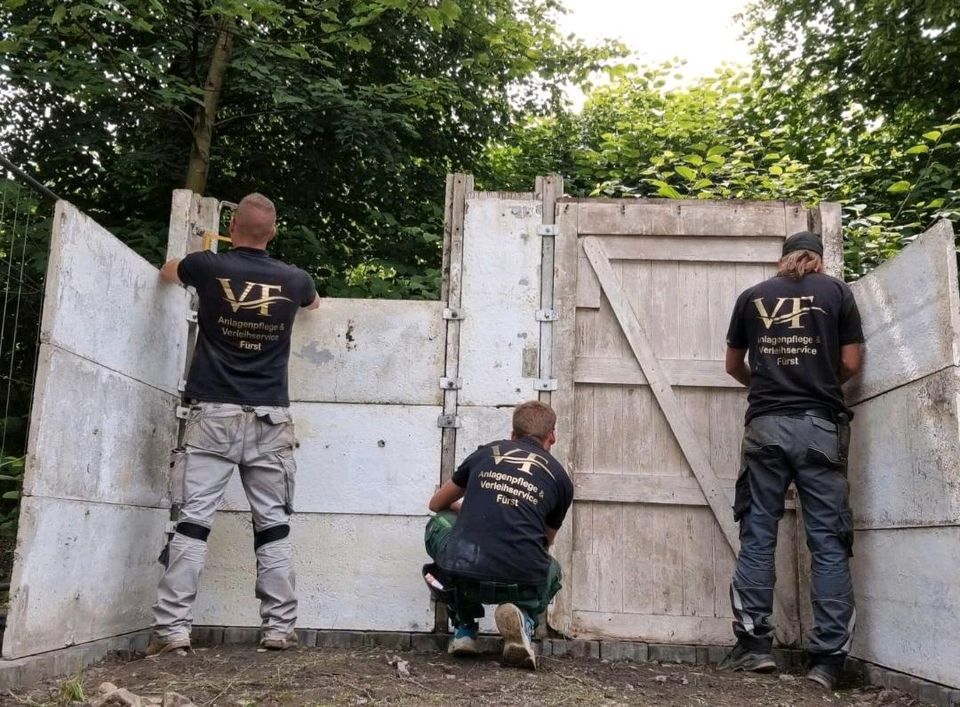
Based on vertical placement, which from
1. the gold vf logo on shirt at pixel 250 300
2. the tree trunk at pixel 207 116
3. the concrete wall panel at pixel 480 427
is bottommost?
the concrete wall panel at pixel 480 427

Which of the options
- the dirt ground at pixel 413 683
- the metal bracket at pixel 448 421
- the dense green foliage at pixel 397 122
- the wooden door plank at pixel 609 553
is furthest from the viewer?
the dense green foliage at pixel 397 122

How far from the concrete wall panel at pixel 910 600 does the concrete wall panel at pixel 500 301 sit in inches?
69.9

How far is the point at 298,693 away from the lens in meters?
3.10

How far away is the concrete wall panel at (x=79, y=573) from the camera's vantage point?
3.11 metres

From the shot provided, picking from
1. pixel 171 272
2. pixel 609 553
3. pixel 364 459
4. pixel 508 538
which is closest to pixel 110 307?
pixel 171 272

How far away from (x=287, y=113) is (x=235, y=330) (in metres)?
4.08

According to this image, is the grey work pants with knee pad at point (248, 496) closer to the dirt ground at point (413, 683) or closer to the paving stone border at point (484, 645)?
the dirt ground at point (413, 683)

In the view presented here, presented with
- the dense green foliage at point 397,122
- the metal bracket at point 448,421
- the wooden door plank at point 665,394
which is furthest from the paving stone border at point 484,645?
the dense green foliage at point 397,122

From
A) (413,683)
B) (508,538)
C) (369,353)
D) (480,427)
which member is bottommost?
(413,683)

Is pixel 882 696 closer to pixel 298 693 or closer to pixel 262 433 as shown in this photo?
pixel 298 693

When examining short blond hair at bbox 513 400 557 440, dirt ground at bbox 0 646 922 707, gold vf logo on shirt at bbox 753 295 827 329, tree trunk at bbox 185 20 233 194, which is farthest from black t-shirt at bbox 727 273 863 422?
tree trunk at bbox 185 20 233 194

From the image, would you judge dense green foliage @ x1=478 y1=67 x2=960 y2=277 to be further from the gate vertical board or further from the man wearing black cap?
the man wearing black cap

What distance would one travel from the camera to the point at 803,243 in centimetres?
414

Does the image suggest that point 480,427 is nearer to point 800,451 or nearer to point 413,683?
point 413,683
